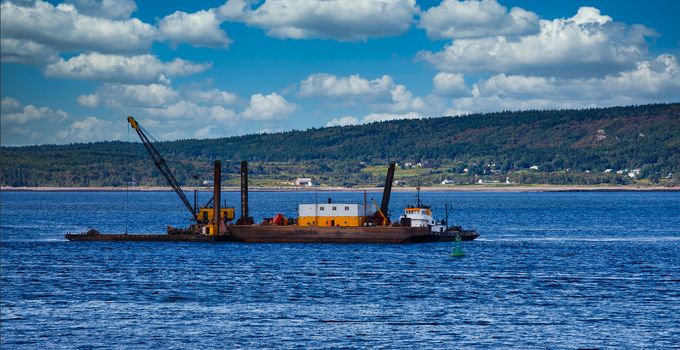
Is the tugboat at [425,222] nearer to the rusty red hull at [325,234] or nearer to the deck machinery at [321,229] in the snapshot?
the deck machinery at [321,229]

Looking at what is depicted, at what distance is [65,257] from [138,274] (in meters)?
23.2

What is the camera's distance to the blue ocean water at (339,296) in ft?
200

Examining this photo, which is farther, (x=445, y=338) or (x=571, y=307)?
(x=571, y=307)

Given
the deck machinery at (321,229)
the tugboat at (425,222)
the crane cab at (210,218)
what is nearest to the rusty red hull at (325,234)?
the deck machinery at (321,229)

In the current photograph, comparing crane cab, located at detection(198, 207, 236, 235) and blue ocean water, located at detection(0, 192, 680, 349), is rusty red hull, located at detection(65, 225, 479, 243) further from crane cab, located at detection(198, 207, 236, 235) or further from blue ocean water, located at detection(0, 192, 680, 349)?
blue ocean water, located at detection(0, 192, 680, 349)

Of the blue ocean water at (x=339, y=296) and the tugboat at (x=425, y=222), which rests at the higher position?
the tugboat at (x=425, y=222)

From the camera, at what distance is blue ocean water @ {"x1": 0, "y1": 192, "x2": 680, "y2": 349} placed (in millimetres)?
60875

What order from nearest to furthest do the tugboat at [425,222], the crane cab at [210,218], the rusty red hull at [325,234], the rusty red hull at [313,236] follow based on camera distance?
the rusty red hull at [325,234]
the rusty red hull at [313,236]
the tugboat at [425,222]
the crane cab at [210,218]

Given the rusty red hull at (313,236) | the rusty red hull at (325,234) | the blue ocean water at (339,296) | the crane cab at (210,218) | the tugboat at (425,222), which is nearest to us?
the blue ocean water at (339,296)

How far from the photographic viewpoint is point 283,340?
196 ft

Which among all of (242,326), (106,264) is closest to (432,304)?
(242,326)

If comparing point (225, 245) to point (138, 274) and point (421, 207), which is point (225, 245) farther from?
point (138, 274)

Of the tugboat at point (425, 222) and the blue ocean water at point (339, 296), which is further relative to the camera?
the tugboat at point (425, 222)

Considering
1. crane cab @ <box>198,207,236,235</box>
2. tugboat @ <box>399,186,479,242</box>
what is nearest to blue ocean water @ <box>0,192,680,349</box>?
crane cab @ <box>198,207,236,235</box>
